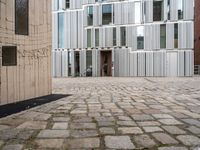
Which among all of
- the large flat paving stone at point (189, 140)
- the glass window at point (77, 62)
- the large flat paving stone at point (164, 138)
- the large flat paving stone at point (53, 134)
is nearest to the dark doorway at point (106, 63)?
the glass window at point (77, 62)

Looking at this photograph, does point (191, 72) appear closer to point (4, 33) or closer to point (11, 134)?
point (4, 33)

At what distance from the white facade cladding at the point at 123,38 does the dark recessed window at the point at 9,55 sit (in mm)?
20109

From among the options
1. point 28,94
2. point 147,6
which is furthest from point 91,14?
point 28,94

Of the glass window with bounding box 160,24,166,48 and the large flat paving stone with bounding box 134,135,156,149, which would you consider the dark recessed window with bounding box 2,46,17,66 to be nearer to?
the large flat paving stone with bounding box 134,135,156,149

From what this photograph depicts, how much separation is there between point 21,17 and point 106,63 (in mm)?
21152

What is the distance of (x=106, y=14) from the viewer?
91.0 feet

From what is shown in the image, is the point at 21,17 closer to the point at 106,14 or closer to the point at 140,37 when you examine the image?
the point at 140,37

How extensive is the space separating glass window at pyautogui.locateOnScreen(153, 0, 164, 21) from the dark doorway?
5.54 metres

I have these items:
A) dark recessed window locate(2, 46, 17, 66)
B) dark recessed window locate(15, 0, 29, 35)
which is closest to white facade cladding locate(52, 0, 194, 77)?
dark recessed window locate(15, 0, 29, 35)

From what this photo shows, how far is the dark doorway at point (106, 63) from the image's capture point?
27938 millimetres

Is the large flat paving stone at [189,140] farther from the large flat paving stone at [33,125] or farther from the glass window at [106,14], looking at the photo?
the glass window at [106,14]

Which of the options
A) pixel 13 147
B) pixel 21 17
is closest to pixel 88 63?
pixel 21 17

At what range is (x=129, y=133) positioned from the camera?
404 cm

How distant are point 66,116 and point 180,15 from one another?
22.6m
